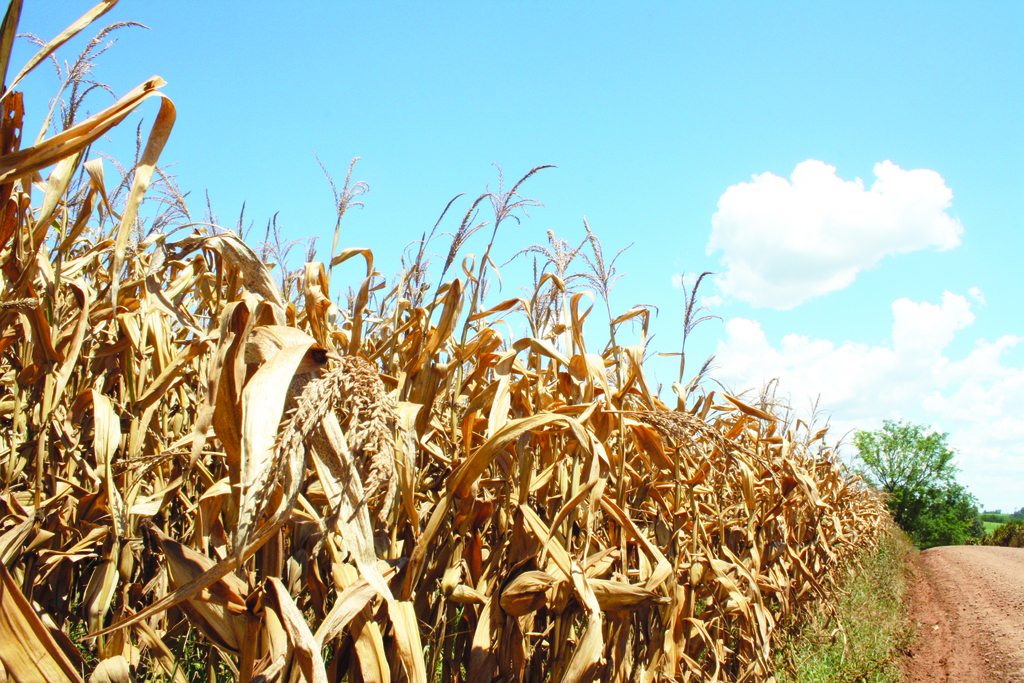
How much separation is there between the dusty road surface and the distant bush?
51.7ft

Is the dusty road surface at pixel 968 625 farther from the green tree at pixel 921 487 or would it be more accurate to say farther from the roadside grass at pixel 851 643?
the green tree at pixel 921 487

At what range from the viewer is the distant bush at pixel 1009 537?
23.2 m

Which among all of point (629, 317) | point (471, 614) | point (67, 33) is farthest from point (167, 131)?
point (629, 317)

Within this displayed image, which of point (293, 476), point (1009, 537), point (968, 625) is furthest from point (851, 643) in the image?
point (1009, 537)

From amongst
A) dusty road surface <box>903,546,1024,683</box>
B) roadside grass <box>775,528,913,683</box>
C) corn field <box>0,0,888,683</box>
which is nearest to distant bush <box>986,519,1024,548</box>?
dusty road surface <box>903,546,1024,683</box>

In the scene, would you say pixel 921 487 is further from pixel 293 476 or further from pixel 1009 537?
Answer: pixel 293 476

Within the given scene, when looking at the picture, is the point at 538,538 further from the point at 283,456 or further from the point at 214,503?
the point at 283,456

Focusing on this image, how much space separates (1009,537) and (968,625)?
80.4 ft

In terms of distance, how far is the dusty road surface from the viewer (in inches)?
176

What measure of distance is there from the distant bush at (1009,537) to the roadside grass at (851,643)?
22637mm

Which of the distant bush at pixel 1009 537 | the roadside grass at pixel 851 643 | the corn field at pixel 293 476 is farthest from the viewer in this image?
the distant bush at pixel 1009 537

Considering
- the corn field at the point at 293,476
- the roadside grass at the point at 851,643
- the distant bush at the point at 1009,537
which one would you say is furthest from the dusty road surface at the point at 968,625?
the distant bush at the point at 1009,537

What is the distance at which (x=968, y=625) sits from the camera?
626 cm

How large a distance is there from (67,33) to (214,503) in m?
0.73
